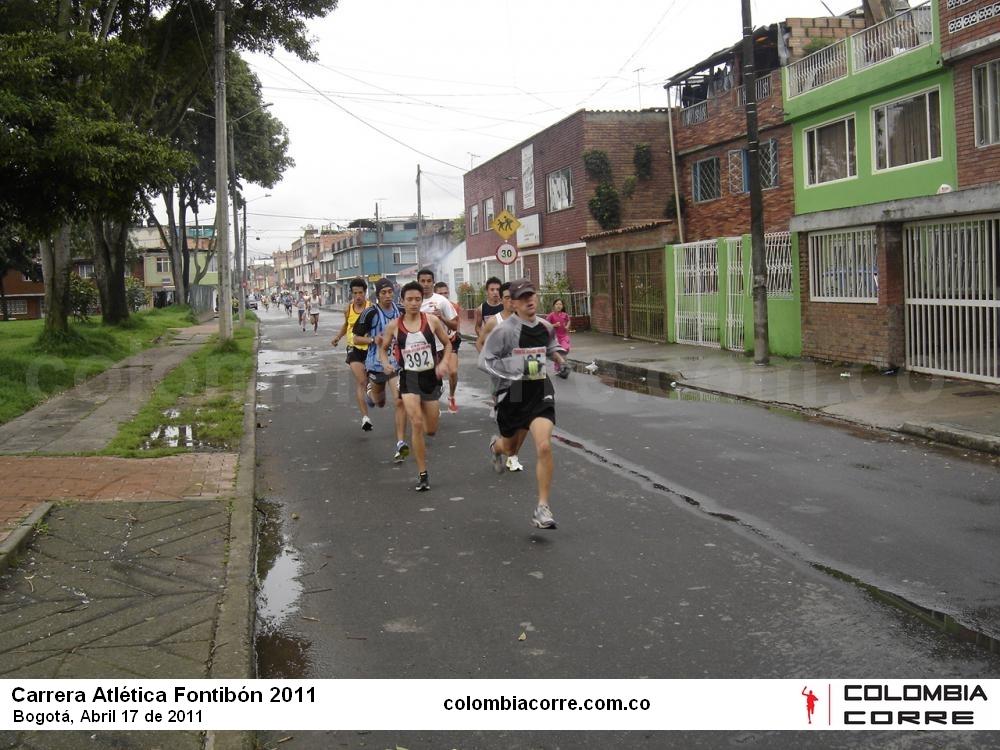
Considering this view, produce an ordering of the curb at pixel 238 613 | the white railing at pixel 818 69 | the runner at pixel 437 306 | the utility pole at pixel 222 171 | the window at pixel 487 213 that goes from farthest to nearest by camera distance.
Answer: the window at pixel 487 213, the utility pole at pixel 222 171, the white railing at pixel 818 69, the runner at pixel 437 306, the curb at pixel 238 613

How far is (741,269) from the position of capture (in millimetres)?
19688

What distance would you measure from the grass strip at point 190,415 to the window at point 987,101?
44.0 ft

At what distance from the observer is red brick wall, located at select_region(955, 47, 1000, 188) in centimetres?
1684

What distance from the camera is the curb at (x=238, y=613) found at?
12.6 ft

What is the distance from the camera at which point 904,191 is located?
763 inches

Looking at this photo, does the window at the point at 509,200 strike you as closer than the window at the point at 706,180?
No

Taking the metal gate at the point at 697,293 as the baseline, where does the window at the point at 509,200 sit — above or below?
above

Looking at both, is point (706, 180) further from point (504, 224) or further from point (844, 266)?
point (844, 266)

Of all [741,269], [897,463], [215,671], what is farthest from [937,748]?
[741,269]

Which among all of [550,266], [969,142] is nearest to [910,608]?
[969,142]

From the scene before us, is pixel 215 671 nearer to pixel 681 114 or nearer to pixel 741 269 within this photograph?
pixel 741 269

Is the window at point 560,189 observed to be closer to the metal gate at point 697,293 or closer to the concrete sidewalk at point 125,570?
the metal gate at point 697,293

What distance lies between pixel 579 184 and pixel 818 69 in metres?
10.5

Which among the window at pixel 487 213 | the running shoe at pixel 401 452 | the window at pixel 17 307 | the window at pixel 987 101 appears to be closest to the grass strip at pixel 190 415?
the running shoe at pixel 401 452
